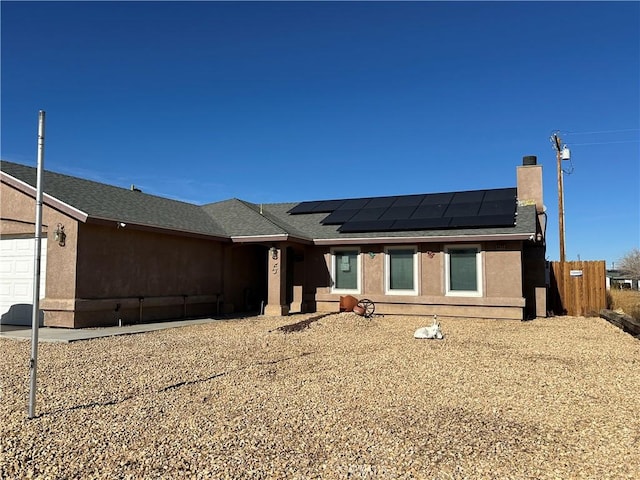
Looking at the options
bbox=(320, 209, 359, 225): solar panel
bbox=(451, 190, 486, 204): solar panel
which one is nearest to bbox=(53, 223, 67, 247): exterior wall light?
bbox=(320, 209, 359, 225): solar panel

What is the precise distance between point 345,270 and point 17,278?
9.89 metres

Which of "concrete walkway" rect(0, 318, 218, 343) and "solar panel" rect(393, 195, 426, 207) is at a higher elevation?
"solar panel" rect(393, 195, 426, 207)

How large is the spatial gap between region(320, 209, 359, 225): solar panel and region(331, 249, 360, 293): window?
5.09ft

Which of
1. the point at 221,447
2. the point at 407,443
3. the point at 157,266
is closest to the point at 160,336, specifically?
the point at 157,266

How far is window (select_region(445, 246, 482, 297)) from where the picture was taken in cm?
1493

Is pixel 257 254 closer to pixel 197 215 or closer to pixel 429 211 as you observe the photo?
pixel 197 215

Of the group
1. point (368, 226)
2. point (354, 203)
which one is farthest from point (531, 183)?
point (354, 203)

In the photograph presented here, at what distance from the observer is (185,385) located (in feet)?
20.9

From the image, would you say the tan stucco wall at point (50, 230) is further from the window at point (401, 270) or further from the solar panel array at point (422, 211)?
the window at point (401, 270)

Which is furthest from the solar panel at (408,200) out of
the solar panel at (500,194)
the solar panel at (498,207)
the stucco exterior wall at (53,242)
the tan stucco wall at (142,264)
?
the stucco exterior wall at (53,242)

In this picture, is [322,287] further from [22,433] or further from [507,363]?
[22,433]

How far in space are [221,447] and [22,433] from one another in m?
1.98

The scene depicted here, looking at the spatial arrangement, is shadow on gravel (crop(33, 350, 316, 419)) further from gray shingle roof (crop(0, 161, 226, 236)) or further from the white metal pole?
gray shingle roof (crop(0, 161, 226, 236))

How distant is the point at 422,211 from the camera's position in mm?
17250
